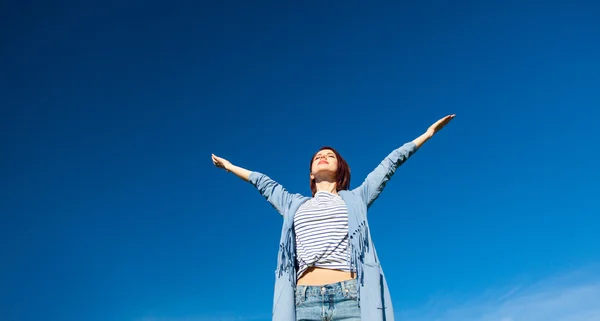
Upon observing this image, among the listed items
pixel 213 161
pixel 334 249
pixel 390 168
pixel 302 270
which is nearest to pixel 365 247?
pixel 334 249

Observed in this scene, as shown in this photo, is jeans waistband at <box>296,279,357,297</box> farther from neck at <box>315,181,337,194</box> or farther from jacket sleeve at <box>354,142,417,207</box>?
neck at <box>315,181,337,194</box>

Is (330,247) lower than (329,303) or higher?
higher

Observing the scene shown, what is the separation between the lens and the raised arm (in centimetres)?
600

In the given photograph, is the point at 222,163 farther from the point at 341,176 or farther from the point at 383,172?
the point at 383,172

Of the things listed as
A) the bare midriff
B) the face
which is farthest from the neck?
the bare midriff

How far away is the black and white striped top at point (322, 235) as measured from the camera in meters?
5.30

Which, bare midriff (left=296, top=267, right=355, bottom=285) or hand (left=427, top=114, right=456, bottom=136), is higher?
hand (left=427, top=114, right=456, bottom=136)

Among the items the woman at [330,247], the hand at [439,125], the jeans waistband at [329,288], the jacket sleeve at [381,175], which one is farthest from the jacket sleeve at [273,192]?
the hand at [439,125]

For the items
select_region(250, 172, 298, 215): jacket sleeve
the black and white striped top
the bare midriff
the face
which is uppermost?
the face

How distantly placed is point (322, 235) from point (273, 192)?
99cm

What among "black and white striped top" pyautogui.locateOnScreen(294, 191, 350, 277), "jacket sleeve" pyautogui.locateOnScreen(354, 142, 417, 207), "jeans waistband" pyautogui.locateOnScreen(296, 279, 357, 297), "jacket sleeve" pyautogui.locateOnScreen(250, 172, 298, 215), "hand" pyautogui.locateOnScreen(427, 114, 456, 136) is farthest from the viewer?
"hand" pyautogui.locateOnScreen(427, 114, 456, 136)

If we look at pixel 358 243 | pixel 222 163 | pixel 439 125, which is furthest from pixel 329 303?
pixel 439 125

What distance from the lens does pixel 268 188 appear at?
619 centimetres

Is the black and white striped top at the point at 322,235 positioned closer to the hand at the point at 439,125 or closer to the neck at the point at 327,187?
the neck at the point at 327,187
